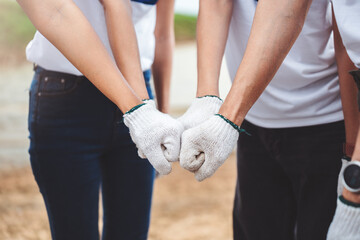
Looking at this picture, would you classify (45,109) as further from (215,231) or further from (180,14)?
(180,14)

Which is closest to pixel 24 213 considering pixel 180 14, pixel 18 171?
pixel 18 171

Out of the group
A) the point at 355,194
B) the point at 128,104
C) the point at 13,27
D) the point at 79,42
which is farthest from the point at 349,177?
the point at 13,27

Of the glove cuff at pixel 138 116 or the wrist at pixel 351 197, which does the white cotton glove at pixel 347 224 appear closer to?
the wrist at pixel 351 197

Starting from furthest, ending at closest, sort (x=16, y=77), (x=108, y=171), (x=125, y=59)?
(x=16, y=77)
(x=108, y=171)
(x=125, y=59)

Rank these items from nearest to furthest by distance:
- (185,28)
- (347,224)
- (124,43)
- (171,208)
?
1. (347,224)
2. (124,43)
3. (171,208)
4. (185,28)

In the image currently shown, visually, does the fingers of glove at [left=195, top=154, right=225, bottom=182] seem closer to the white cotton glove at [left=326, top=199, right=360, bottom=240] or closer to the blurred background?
the white cotton glove at [left=326, top=199, right=360, bottom=240]

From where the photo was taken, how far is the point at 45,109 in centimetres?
112

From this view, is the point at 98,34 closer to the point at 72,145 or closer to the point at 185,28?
the point at 72,145

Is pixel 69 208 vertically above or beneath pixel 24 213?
above

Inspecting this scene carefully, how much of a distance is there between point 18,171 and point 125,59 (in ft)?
11.0

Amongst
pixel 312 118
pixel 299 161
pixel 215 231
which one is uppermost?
pixel 312 118

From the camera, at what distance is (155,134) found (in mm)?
904

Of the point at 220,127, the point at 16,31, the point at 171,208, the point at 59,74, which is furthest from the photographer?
the point at 16,31

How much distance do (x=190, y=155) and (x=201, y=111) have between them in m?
0.11
